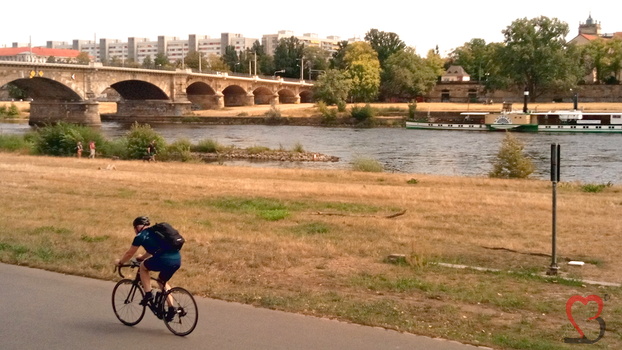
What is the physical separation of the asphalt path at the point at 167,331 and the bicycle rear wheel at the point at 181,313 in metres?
0.09

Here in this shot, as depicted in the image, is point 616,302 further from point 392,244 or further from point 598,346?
point 392,244

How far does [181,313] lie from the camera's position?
818 cm

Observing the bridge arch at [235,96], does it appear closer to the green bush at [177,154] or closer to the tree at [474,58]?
the tree at [474,58]

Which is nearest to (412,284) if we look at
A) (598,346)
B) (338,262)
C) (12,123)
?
(338,262)

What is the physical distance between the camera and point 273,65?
159m

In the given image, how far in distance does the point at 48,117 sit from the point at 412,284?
82.8m

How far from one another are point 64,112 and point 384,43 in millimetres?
76369

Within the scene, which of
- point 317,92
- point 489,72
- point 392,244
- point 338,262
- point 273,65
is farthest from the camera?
point 273,65

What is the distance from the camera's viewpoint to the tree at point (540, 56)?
4208 inches

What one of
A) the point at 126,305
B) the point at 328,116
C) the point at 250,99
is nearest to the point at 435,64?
the point at 250,99

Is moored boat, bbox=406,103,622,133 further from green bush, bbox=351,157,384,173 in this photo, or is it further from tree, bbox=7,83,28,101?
tree, bbox=7,83,28,101

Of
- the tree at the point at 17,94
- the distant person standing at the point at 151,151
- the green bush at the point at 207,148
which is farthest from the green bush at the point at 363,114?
the tree at the point at 17,94

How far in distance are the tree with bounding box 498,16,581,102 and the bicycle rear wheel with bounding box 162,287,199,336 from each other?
10494cm

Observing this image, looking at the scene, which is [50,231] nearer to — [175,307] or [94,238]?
[94,238]
